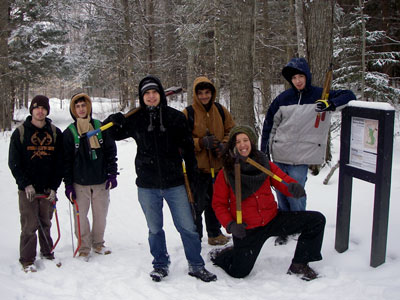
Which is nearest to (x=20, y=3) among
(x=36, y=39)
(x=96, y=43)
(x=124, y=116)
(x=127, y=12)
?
(x=36, y=39)

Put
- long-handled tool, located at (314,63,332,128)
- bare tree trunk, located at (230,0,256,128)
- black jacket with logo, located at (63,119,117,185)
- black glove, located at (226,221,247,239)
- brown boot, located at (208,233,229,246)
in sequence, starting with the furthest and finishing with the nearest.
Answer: bare tree trunk, located at (230,0,256,128) → brown boot, located at (208,233,229,246) → black jacket with logo, located at (63,119,117,185) → long-handled tool, located at (314,63,332,128) → black glove, located at (226,221,247,239)

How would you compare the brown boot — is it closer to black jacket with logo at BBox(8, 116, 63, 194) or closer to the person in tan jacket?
the person in tan jacket

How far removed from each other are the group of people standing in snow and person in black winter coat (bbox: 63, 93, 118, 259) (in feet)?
0.04

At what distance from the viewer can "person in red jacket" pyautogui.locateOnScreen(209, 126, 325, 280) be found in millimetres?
3512

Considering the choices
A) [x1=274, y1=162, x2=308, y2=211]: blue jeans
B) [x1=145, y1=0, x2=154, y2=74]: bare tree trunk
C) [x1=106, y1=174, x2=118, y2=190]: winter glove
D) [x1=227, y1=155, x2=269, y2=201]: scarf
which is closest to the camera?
[x1=227, y1=155, x2=269, y2=201]: scarf

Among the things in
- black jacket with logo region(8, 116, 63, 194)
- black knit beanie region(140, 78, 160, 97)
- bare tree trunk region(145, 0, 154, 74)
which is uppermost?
bare tree trunk region(145, 0, 154, 74)

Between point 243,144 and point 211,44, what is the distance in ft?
42.9

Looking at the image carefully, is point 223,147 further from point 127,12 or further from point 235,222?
point 127,12

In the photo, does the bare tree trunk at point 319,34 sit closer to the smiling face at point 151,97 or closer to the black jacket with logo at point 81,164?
the smiling face at point 151,97

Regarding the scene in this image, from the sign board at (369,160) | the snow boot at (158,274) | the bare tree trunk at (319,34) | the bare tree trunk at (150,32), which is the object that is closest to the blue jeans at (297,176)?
the sign board at (369,160)

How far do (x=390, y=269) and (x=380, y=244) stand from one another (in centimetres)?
25

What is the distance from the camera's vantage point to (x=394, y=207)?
4.70 m

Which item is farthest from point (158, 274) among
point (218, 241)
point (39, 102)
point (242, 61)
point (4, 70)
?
point (4, 70)

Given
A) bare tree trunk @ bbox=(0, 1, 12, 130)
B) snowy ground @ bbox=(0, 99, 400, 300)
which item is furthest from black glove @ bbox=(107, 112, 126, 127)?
bare tree trunk @ bbox=(0, 1, 12, 130)
